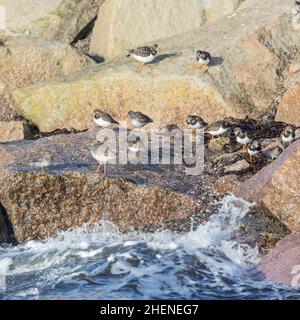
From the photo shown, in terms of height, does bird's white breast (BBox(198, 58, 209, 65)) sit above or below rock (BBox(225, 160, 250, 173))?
above

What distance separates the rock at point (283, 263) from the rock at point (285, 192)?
69 centimetres

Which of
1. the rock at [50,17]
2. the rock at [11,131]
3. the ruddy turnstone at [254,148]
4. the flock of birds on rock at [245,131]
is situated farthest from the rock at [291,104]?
the rock at [50,17]

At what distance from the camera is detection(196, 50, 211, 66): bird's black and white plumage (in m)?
18.0

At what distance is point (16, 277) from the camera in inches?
507

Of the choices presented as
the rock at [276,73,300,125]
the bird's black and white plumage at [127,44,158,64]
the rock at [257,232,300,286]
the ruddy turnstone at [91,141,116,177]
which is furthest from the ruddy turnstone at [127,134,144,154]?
the rock at [257,232,300,286]

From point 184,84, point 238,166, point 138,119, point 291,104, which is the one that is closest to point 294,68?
point 291,104

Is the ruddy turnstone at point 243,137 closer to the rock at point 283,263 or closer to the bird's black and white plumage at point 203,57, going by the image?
the bird's black and white plumage at point 203,57

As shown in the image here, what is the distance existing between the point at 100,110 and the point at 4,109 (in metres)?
2.88

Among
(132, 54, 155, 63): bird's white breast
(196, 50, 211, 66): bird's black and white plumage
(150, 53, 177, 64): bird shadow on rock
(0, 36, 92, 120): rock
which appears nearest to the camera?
(196, 50, 211, 66): bird's black and white plumage

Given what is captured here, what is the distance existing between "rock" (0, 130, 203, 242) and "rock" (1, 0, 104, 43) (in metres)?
9.05

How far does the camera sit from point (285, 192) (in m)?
13.3

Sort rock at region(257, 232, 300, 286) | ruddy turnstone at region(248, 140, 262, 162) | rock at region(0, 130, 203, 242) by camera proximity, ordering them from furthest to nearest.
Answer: ruddy turnstone at region(248, 140, 262, 162)
rock at region(0, 130, 203, 242)
rock at region(257, 232, 300, 286)

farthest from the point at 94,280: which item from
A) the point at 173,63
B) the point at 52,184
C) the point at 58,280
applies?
the point at 173,63

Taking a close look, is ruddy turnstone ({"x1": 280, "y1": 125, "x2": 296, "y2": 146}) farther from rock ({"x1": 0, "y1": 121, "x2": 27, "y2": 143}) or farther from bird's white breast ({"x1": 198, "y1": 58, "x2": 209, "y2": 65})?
rock ({"x1": 0, "y1": 121, "x2": 27, "y2": 143})
